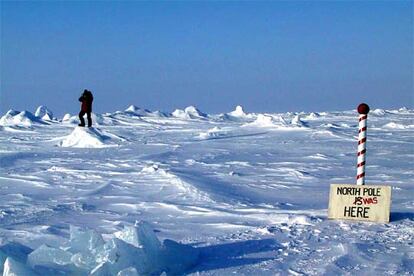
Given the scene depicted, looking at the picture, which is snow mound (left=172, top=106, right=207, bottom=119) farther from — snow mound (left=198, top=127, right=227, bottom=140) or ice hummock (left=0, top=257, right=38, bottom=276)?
ice hummock (left=0, top=257, right=38, bottom=276)

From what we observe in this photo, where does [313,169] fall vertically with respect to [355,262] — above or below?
above

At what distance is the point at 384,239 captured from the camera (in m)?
5.38

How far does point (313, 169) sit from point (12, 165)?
6.22 m

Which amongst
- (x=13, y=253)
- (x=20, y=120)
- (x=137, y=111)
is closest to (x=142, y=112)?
(x=137, y=111)

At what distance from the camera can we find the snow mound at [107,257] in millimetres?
4141

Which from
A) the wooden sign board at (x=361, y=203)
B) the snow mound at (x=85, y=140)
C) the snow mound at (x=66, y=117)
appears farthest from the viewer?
the snow mound at (x=66, y=117)

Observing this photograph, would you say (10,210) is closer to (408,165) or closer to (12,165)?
(12,165)

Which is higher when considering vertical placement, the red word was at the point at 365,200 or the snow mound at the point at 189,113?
the snow mound at the point at 189,113

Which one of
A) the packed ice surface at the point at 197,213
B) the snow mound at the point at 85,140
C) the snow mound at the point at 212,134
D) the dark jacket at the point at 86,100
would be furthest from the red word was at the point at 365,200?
the dark jacket at the point at 86,100

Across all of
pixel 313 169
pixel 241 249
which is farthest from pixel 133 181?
pixel 241 249

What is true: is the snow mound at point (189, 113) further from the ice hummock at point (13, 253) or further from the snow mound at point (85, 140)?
the ice hummock at point (13, 253)

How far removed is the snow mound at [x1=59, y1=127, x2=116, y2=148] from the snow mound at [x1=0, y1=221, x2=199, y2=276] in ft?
42.1

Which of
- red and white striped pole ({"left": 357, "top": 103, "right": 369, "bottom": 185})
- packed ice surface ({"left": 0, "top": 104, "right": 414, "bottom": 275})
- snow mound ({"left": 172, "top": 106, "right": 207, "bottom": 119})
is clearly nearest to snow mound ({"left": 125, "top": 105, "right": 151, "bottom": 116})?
snow mound ({"left": 172, "top": 106, "right": 207, "bottom": 119})

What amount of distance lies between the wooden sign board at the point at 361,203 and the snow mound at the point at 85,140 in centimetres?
1181
